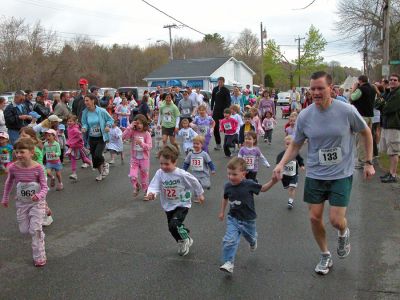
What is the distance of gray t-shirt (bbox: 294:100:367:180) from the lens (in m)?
4.23

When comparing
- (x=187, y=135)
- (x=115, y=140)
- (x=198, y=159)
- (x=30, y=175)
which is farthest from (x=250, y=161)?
(x=115, y=140)

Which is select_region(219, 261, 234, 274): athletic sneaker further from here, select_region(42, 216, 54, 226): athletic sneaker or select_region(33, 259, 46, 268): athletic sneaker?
select_region(42, 216, 54, 226): athletic sneaker

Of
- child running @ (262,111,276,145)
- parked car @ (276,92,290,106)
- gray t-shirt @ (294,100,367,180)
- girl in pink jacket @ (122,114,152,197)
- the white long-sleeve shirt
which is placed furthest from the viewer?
parked car @ (276,92,290,106)

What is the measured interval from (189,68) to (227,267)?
177ft

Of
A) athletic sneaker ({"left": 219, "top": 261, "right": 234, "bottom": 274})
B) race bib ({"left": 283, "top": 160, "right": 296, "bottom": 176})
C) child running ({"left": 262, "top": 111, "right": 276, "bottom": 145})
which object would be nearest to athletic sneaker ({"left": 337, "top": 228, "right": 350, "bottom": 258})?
Result: athletic sneaker ({"left": 219, "top": 261, "right": 234, "bottom": 274})

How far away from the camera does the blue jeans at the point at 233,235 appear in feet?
14.9

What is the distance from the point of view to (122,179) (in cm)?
994

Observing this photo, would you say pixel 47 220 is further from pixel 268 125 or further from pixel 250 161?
pixel 268 125

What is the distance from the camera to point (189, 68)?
57.2 m

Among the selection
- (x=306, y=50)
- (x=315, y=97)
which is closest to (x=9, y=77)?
(x=315, y=97)

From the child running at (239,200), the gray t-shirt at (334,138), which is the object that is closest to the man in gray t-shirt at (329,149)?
the gray t-shirt at (334,138)

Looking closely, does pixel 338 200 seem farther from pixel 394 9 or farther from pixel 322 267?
pixel 394 9

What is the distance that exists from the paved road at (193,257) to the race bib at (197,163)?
2.07 ft

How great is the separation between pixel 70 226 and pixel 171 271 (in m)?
2.41
